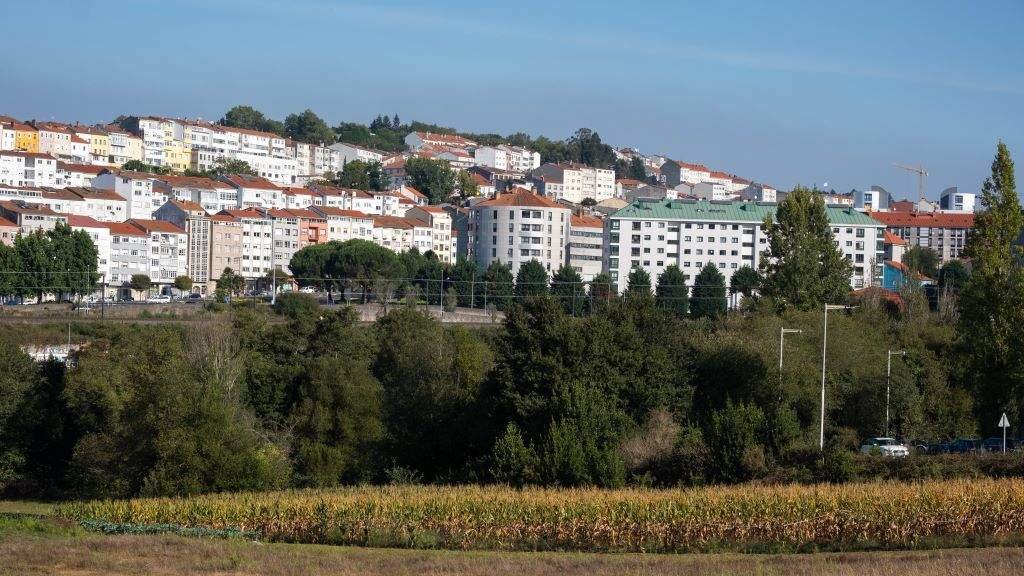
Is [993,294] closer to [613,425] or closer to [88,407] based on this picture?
[613,425]

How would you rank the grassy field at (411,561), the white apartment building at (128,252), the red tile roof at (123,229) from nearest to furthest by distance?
1. the grassy field at (411,561)
2. the white apartment building at (128,252)
3. the red tile roof at (123,229)

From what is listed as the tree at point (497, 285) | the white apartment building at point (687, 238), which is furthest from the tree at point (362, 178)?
the tree at point (497, 285)

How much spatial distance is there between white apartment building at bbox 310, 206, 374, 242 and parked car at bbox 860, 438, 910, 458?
9698 cm

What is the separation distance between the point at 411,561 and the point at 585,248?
107 m

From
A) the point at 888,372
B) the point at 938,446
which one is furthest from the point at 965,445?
the point at 888,372

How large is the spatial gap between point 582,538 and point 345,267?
249 ft

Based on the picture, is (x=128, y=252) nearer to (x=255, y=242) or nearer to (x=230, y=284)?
(x=255, y=242)

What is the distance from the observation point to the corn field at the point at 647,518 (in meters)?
25.2

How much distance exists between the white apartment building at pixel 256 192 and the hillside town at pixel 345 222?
0.15 metres

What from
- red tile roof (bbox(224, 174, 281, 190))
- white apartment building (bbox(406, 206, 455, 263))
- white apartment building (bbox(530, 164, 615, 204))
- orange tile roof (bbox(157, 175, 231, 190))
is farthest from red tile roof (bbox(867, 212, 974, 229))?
orange tile roof (bbox(157, 175, 231, 190))

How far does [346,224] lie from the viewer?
13512cm

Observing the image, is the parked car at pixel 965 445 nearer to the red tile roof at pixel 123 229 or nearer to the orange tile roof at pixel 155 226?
the red tile roof at pixel 123 229

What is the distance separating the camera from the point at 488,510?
1078 inches

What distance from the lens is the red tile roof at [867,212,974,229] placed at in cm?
13999
